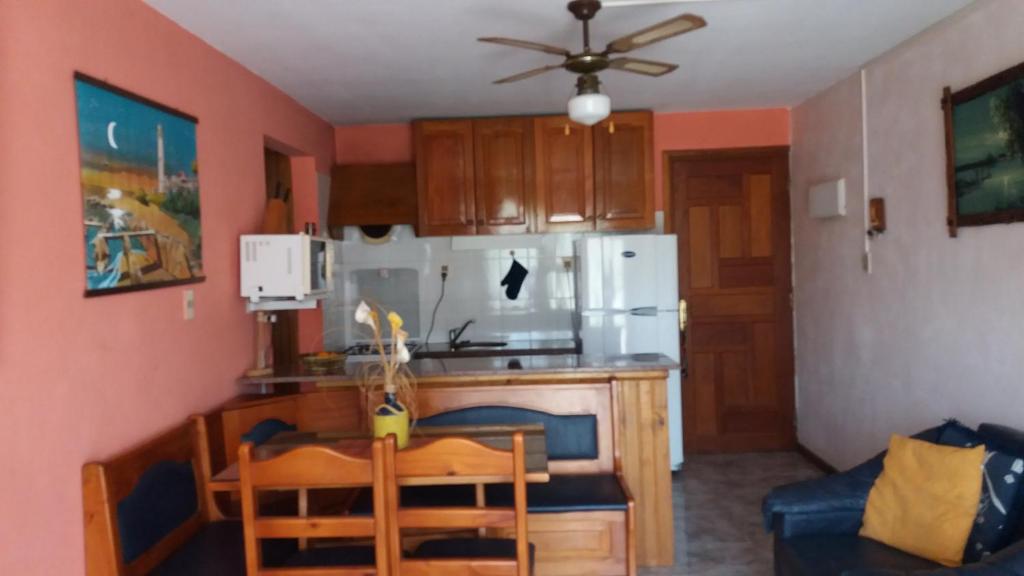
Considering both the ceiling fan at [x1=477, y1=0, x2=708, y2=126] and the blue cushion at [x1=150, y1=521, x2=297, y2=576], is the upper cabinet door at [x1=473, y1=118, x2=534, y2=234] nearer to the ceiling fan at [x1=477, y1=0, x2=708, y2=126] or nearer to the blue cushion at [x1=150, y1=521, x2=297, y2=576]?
the ceiling fan at [x1=477, y1=0, x2=708, y2=126]

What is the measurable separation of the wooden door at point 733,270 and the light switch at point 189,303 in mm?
3427

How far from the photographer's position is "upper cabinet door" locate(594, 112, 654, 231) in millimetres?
4996

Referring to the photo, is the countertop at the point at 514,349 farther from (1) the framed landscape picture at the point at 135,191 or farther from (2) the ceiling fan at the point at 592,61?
(2) the ceiling fan at the point at 592,61

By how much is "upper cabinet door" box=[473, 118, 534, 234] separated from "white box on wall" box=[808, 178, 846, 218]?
1825 millimetres

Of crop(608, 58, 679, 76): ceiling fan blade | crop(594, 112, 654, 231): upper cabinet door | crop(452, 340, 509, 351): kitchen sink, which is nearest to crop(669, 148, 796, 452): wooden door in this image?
crop(594, 112, 654, 231): upper cabinet door

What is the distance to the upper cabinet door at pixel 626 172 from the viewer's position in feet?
16.4

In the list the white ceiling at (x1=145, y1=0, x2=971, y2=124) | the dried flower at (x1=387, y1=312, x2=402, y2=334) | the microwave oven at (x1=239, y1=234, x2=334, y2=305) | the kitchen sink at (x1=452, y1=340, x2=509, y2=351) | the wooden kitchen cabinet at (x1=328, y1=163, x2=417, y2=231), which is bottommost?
the kitchen sink at (x1=452, y1=340, x2=509, y2=351)

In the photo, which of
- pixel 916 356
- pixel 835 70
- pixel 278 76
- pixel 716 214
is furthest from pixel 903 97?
pixel 278 76

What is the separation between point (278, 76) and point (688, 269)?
3064 millimetres

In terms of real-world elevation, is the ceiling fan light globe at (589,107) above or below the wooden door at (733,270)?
above

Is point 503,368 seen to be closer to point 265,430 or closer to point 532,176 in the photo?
point 265,430

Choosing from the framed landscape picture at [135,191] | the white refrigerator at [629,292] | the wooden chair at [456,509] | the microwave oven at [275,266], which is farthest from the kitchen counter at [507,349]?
the wooden chair at [456,509]

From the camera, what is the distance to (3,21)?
1.92 meters

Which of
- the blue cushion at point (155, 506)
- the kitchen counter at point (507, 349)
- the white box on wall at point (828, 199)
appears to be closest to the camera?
the blue cushion at point (155, 506)
